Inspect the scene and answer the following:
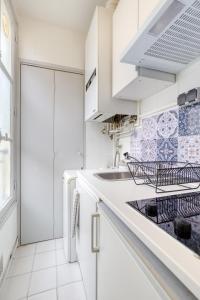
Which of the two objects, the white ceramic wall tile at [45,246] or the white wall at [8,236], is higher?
the white wall at [8,236]

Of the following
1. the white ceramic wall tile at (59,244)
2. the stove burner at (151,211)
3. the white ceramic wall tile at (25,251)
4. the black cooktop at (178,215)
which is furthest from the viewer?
the white ceramic wall tile at (59,244)

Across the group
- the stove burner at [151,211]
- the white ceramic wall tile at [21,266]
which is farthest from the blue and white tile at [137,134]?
the white ceramic wall tile at [21,266]

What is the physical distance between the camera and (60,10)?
6.52 ft

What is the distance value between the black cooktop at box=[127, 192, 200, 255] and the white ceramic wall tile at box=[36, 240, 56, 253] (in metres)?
1.76

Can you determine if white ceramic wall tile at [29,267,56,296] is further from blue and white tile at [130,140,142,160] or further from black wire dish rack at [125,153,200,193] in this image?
blue and white tile at [130,140,142,160]

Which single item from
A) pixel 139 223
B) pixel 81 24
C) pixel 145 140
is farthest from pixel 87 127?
pixel 139 223

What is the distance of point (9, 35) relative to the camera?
1812 millimetres

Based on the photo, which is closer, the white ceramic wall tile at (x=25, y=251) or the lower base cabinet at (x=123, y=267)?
the lower base cabinet at (x=123, y=267)

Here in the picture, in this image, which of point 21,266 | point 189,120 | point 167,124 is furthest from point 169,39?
point 21,266

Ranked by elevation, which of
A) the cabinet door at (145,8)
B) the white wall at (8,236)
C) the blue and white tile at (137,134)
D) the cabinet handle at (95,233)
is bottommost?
the white wall at (8,236)

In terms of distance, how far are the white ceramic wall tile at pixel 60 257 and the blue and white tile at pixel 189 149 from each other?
155 centimetres

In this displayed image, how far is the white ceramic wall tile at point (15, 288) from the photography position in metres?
1.32

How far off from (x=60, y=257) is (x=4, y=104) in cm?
175

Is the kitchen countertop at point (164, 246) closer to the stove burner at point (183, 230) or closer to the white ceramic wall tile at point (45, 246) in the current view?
the stove burner at point (183, 230)
